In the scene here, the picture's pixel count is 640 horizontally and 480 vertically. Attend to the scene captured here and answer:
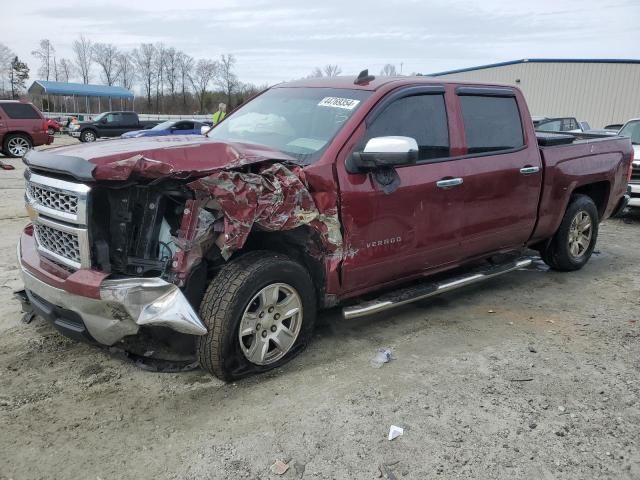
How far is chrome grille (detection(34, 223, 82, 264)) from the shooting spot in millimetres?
3189

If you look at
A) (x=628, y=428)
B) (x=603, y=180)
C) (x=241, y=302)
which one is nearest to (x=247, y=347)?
(x=241, y=302)

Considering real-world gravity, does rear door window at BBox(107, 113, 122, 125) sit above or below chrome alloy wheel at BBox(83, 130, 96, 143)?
above

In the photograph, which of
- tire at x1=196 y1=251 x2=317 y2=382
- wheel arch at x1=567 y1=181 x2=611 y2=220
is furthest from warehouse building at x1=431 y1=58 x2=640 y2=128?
tire at x1=196 y1=251 x2=317 y2=382

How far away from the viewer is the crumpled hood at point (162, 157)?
2.93m

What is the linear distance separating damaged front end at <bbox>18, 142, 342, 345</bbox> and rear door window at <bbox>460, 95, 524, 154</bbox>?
6.15 feet

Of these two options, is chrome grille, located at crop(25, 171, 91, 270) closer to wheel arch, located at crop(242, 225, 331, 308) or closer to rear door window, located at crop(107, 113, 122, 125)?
wheel arch, located at crop(242, 225, 331, 308)

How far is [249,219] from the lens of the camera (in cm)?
321

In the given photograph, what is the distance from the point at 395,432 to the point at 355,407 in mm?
322

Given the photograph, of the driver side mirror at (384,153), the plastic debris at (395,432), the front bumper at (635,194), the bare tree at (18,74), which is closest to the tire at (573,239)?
the driver side mirror at (384,153)

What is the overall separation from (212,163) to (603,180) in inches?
184

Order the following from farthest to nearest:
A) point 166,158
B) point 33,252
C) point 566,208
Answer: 1. point 566,208
2. point 33,252
3. point 166,158

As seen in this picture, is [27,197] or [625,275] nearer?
[27,197]

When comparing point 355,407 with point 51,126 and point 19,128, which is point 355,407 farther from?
point 51,126

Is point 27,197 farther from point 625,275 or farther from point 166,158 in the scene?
point 625,275
